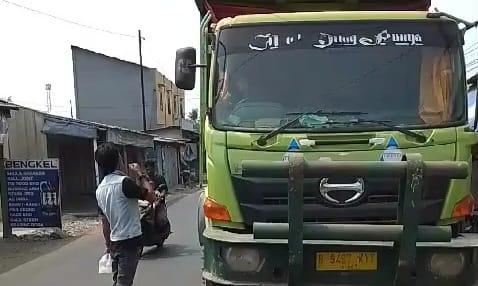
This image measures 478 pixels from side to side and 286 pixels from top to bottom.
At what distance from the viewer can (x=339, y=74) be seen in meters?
5.25

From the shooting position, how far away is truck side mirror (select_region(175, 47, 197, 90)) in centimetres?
603

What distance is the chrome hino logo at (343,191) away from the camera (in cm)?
476

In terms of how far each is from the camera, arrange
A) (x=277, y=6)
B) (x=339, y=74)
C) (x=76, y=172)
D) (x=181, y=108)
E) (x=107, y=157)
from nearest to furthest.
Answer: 1. (x=339, y=74)
2. (x=107, y=157)
3. (x=277, y=6)
4. (x=76, y=172)
5. (x=181, y=108)

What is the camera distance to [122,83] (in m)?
47.0

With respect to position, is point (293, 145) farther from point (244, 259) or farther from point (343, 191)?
point (244, 259)

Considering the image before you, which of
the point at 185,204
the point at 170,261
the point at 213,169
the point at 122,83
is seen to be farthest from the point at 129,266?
the point at 122,83

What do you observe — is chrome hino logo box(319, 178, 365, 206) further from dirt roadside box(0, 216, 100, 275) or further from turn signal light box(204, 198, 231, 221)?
dirt roadside box(0, 216, 100, 275)

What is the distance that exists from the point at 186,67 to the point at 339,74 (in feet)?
5.00

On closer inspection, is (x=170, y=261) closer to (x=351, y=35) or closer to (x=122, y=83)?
(x=351, y=35)

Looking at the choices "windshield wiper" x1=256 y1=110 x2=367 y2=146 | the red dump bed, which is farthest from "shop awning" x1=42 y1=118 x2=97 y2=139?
"windshield wiper" x1=256 y1=110 x2=367 y2=146

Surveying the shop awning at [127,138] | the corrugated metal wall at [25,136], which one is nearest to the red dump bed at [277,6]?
the corrugated metal wall at [25,136]

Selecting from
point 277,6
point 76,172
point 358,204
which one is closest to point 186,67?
point 277,6

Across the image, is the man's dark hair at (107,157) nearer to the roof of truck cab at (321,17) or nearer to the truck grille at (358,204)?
the roof of truck cab at (321,17)

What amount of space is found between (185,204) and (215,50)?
723 inches
